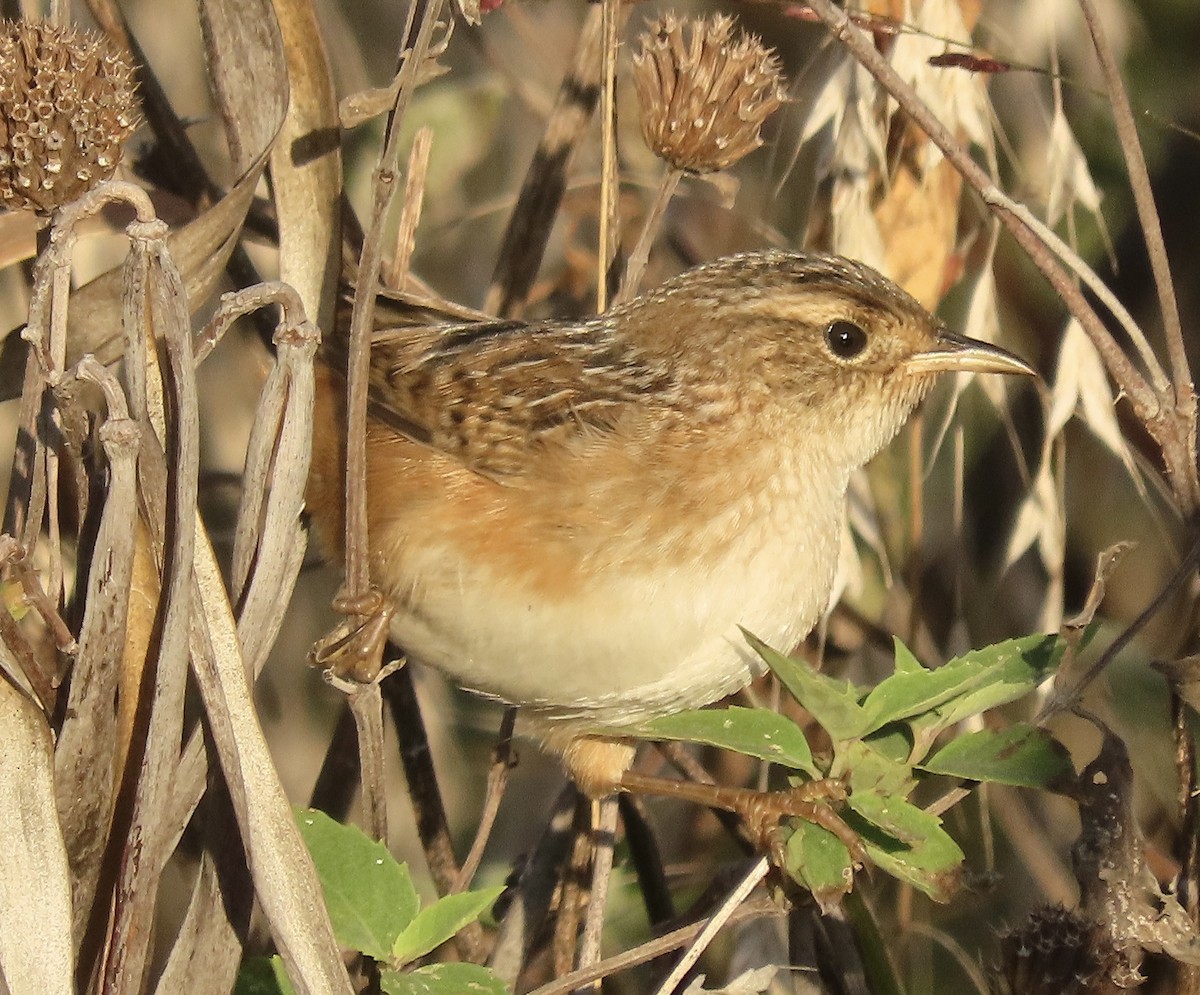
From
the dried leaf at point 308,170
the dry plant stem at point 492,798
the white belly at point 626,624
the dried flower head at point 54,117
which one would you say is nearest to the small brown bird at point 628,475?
the white belly at point 626,624

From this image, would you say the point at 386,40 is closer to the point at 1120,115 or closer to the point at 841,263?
the point at 841,263

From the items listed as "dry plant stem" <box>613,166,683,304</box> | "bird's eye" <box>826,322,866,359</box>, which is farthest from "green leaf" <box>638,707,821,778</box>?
"dry plant stem" <box>613,166,683,304</box>

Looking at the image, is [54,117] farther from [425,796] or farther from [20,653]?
[425,796]

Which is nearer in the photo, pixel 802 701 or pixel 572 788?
pixel 802 701

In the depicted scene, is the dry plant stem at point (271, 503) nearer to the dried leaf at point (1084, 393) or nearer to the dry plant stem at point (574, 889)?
the dry plant stem at point (574, 889)

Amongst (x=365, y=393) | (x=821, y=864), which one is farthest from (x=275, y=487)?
(x=821, y=864)

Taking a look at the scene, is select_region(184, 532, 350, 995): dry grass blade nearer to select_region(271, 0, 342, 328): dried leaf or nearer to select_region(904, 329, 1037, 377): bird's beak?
select_region(271, 0, 342, 328): dried leaf

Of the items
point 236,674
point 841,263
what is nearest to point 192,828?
point 236,674
